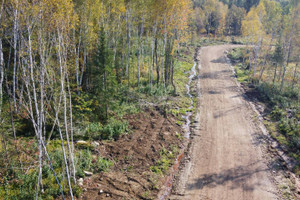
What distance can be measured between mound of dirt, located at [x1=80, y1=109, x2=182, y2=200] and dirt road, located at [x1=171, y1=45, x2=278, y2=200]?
1.67 metres

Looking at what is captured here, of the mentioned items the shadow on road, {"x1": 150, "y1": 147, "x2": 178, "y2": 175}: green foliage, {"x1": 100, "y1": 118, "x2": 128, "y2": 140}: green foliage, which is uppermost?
{"x1": 100, "y1": 118, "x2": 128, "y2": 140}: green foliage

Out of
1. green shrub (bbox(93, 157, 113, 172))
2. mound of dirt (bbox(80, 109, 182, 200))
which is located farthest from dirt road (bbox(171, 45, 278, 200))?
green shrub (bbox(93, 157, 113, 172))

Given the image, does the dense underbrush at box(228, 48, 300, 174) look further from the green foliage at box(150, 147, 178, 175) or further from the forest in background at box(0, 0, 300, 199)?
the green foliage at box(150, 147, 178, 175)

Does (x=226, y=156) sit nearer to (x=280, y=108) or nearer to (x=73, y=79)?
(x=280, y=108)

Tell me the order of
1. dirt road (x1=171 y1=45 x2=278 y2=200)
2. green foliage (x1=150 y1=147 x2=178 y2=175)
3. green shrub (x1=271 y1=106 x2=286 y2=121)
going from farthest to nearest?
green shrub (x1=271 y1=106 x2=286 y2=121) → green foliage (x1=150 y1=147 x2=178 y2=175) → dirt road (x1=171 y1=45 x2=278 y2=200)

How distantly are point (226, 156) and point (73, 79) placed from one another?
51.0 feet

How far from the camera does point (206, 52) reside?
46.8m

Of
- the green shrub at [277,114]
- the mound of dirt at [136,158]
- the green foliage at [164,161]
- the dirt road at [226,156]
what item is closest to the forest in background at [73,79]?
the green shrub at [277,114]

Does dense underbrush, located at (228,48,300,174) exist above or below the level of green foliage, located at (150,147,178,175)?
above

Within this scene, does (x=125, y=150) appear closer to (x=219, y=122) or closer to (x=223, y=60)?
(x=219, y=122)

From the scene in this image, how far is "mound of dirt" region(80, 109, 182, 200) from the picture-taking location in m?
10.5

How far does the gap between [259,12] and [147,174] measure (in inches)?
1162

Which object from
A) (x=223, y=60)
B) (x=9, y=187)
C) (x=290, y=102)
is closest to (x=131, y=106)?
(x=9, y=187)

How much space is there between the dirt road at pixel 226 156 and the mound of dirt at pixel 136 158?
167cm
